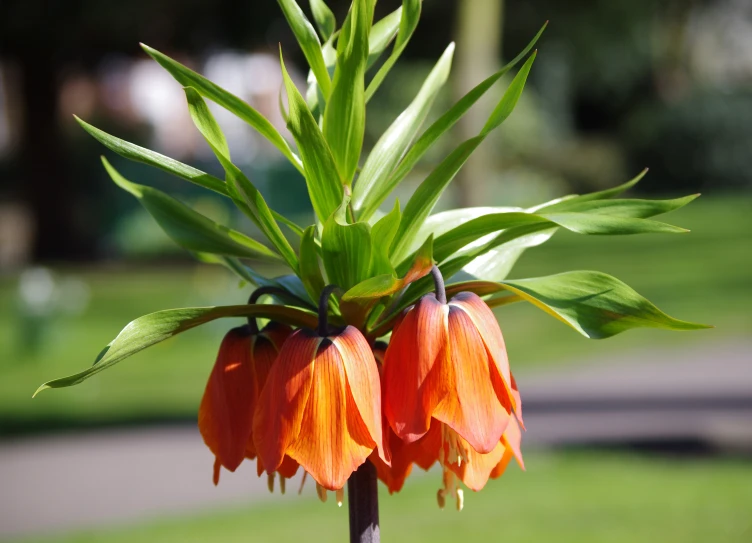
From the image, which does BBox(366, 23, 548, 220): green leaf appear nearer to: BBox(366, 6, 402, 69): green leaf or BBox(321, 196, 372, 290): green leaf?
BBox(321, 196, 372, 290): green leaf

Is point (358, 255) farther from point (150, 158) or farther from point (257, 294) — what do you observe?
point (150, 158)

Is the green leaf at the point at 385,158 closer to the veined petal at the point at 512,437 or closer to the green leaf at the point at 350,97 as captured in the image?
the green leaf at the point at 350,97

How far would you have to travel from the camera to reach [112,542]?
5.31 m

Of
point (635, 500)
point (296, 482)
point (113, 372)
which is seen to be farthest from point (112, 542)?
point (113, 372)

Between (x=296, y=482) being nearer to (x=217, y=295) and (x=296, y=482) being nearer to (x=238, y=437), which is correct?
(x=217, y=295)

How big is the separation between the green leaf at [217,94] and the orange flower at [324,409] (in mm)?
250

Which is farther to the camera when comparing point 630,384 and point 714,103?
point 714,103

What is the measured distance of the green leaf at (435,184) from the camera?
108 cm

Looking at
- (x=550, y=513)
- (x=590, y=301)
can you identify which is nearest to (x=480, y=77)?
(x=550, y=513)

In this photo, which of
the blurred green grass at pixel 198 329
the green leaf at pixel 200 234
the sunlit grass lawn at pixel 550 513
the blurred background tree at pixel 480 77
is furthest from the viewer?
the blurred background tree at pixel 480 77

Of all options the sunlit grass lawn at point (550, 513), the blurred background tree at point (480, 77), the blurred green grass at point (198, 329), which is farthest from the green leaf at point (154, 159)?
the blurred background tree at point (480, 77)

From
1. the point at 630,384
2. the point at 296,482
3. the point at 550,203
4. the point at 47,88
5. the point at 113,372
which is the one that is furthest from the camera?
the point at 47,88

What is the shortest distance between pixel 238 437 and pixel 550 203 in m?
0.40

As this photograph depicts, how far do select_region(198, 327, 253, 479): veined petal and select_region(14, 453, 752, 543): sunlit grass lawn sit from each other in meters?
4.07
